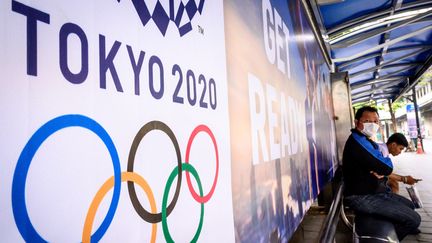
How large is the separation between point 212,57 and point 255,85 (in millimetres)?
443

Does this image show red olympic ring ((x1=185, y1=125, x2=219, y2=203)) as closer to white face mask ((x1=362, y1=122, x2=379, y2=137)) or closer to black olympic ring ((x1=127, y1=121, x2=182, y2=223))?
black olympic ring ((x1=127, y1=121, x2=182, y2=223))

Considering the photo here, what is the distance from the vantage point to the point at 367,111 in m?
3.06

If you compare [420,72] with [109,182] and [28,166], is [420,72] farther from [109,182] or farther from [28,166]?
[28,166]

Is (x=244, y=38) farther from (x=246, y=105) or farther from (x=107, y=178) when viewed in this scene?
(x=107, y=178)

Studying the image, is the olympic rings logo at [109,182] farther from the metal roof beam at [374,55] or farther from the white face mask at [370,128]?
the metal roof beam at [374,55]

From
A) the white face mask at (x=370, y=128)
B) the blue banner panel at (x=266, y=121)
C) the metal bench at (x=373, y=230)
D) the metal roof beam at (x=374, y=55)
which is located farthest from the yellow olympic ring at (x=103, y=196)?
the metal roof beam at (x=374, y=55)

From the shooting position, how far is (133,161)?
629 millimetres

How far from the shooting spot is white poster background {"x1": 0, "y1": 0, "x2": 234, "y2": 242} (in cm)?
42

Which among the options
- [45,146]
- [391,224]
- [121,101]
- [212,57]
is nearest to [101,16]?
[121,101]

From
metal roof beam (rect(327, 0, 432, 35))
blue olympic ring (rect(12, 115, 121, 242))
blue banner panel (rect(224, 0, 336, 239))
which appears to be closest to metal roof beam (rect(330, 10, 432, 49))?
metal roof beam (rect(327, 0, 432, 35))

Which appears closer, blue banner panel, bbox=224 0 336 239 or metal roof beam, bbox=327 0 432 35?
blue banner panel, bbox=224 0 336 239

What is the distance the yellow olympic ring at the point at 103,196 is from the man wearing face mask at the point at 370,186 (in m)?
2.28

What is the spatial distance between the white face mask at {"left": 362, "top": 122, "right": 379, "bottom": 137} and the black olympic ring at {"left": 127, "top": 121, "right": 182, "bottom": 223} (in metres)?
2.71

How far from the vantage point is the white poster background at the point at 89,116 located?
0.42 meters
